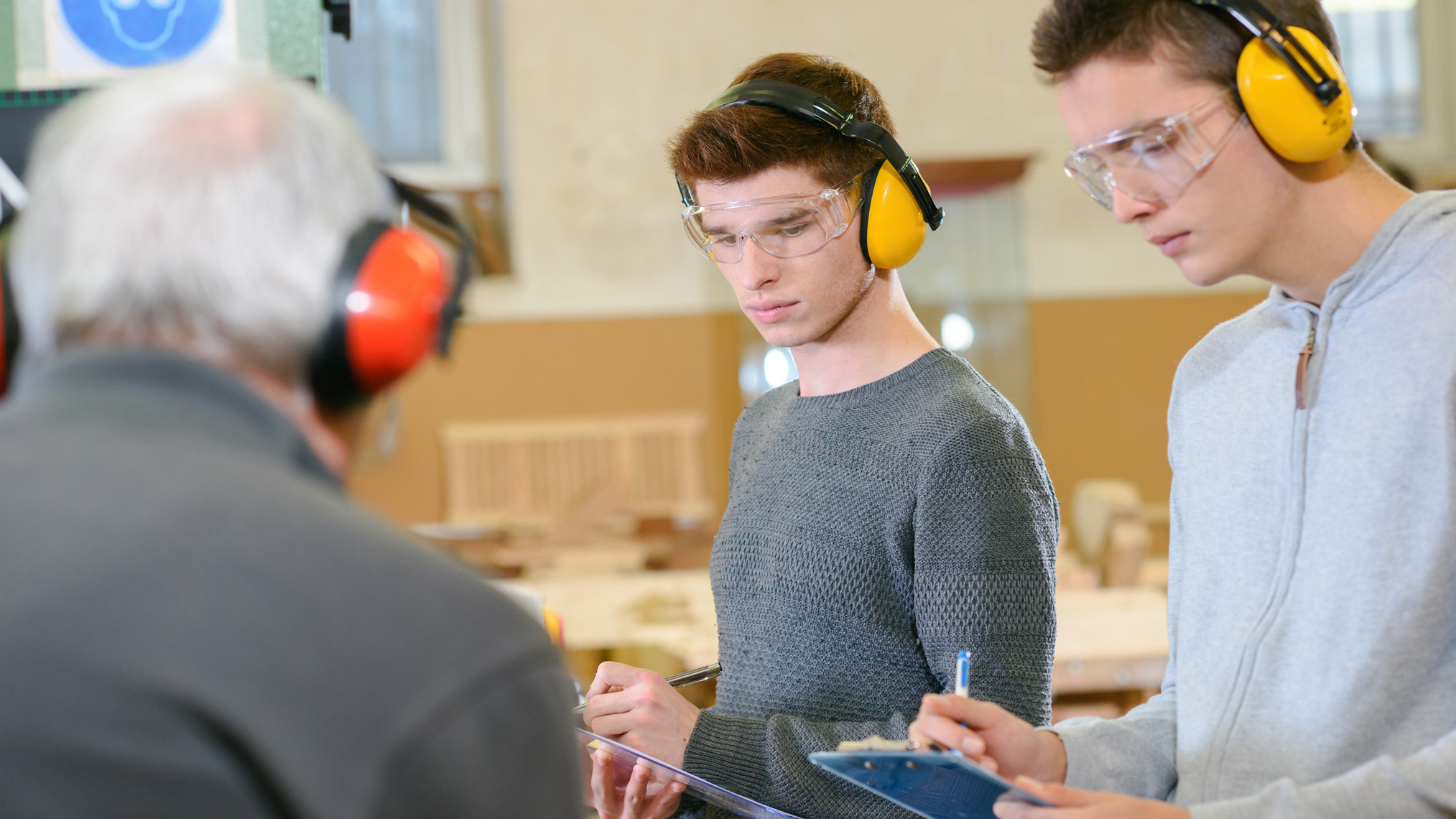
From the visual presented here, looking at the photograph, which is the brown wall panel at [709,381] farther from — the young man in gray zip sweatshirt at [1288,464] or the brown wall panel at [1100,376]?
the young man in gray zip sweatshirt at [1288,464]

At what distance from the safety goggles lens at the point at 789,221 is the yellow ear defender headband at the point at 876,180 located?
4cm

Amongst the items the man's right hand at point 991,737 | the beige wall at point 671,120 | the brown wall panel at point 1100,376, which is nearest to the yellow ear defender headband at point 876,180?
the man's right hand at point 991,737

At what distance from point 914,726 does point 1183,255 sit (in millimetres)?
519

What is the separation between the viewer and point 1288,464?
1142mm

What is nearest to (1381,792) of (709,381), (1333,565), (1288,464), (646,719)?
(1333,565)

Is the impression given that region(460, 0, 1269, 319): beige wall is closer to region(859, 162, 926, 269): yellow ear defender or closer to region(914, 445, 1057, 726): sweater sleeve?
region(859, 162, 926, 269): yellow ear defender

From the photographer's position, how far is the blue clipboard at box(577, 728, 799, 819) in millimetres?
1248

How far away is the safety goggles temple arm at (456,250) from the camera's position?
0.86 meters

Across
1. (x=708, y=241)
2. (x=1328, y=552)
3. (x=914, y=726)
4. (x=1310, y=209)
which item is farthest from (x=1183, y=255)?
(x=708, y=241)

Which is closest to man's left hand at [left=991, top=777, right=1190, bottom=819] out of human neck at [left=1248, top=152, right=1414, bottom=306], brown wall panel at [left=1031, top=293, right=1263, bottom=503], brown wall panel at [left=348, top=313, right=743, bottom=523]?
human neck at [left=1248, top=152, right=1414, bottom=306]

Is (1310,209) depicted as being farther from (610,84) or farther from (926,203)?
(610,84)

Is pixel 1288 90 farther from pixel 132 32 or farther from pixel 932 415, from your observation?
pixel 132 32

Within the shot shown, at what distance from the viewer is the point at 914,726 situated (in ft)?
3.59

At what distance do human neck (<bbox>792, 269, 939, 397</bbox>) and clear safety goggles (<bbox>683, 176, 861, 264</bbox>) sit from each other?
0.11 metres
